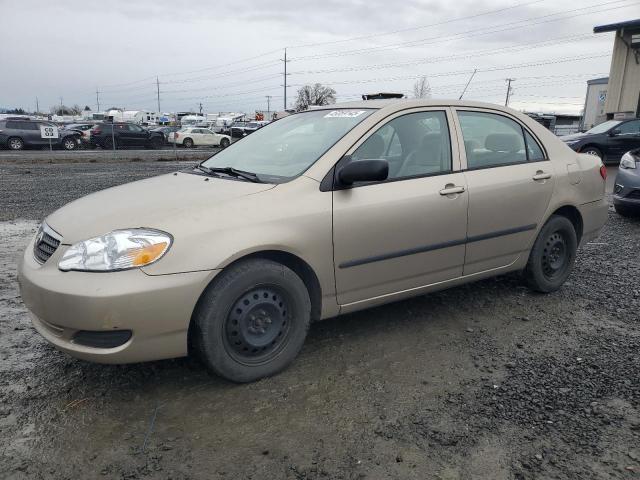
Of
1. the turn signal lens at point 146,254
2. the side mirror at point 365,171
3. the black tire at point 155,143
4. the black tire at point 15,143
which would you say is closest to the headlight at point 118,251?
the turn signal lens at point 146,254

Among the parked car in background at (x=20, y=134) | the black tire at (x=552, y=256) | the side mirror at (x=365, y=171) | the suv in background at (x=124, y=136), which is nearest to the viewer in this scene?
the side mirror at (x=365, y=171)

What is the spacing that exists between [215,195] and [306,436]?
4.65ft

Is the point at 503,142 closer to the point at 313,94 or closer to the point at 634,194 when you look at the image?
the point at 634,194

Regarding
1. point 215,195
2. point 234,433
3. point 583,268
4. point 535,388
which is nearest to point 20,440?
point 234,433

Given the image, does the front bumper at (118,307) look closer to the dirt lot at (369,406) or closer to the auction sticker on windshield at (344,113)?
the dirt lot at (369,406)

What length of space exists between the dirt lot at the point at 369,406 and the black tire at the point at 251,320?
139mm

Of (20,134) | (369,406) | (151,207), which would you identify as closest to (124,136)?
(20,134)

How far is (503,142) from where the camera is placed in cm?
418

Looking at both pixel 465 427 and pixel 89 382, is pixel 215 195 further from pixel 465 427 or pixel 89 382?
pixel 465 427

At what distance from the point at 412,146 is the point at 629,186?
216 inches

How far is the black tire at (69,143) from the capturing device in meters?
27.1

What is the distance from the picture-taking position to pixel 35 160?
18.3m

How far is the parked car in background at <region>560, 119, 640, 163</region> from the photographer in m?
15.5

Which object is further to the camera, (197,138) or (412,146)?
(197,138)
